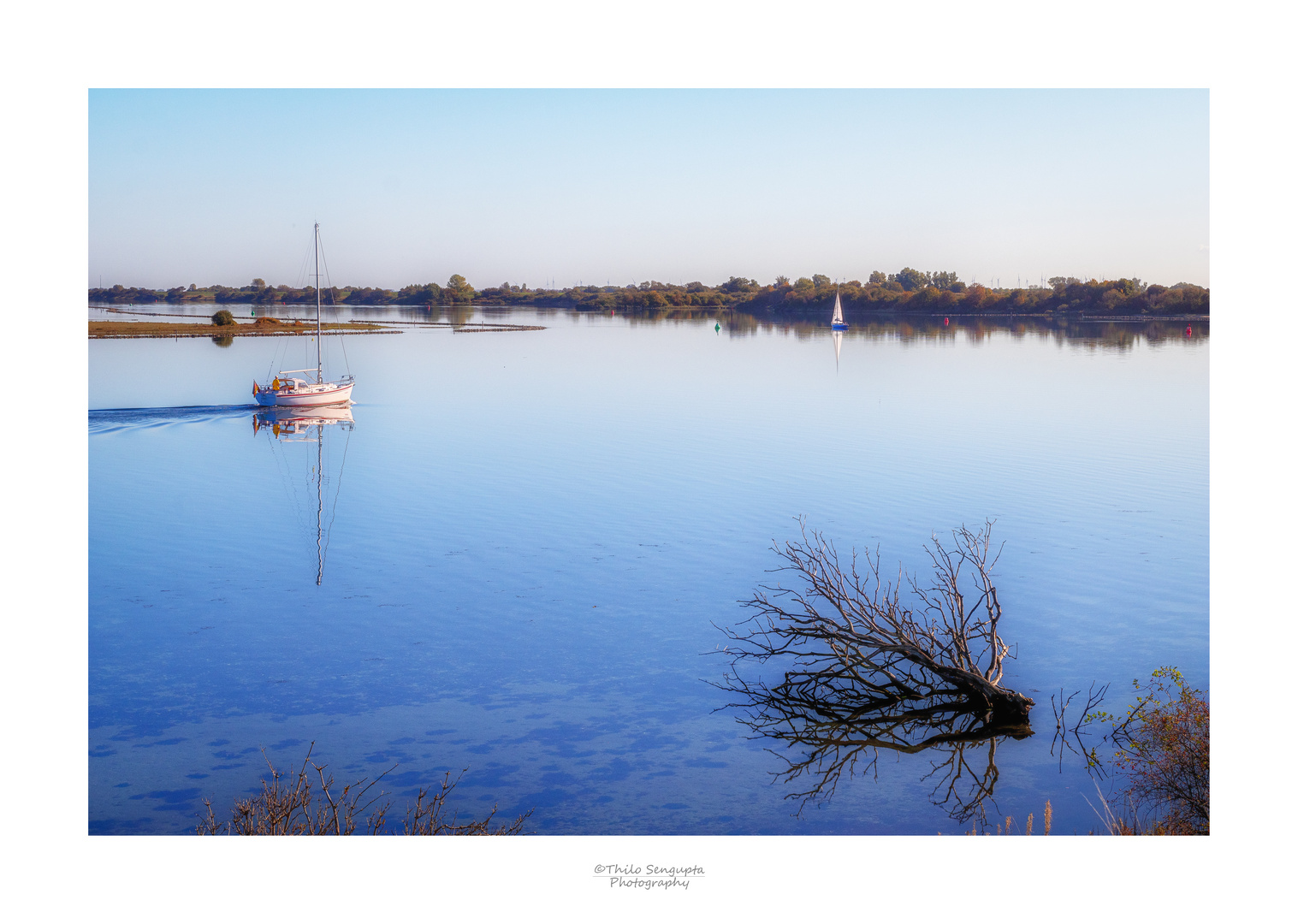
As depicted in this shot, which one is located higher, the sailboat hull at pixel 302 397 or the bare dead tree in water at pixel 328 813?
the sailboat hull at pixel 302 397

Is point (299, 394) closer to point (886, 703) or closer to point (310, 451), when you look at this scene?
point (310, 451)

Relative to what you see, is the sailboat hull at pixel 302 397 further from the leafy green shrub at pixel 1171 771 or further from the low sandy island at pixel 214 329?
the low sandy island at pixel 214 329

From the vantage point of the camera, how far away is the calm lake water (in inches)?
347

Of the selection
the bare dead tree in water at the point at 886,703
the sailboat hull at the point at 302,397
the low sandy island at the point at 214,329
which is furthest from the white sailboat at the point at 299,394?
the low sandy island at the point at 214,329

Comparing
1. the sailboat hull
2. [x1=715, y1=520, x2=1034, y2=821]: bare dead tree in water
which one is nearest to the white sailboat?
the sailboat hull

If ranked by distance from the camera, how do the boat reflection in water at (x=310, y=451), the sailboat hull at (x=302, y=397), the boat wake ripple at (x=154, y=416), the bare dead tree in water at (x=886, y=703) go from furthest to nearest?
the sailboat hull at (x=302, y=397) → the boat wake ripple at (x=154, y=416) → the boat reflection in water at (x=310, y=451) → the bare dead tree in water at (x=886, y=703)

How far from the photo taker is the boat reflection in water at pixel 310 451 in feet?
58.3

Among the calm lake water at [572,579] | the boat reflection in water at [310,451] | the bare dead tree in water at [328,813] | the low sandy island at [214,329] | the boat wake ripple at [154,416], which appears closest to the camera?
the bare dead tree in water at [328,813]

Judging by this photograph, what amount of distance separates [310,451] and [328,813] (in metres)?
19.1

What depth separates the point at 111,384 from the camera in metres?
38.8

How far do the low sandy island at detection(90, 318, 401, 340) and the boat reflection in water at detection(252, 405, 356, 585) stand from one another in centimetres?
3152

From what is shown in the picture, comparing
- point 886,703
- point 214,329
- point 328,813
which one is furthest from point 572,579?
point 214,329

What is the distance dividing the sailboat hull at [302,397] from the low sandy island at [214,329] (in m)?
30.8

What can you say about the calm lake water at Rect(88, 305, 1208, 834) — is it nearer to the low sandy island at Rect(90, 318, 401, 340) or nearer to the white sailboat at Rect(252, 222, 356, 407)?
the white sailboat at Rect(252, 222, 356, 407)
